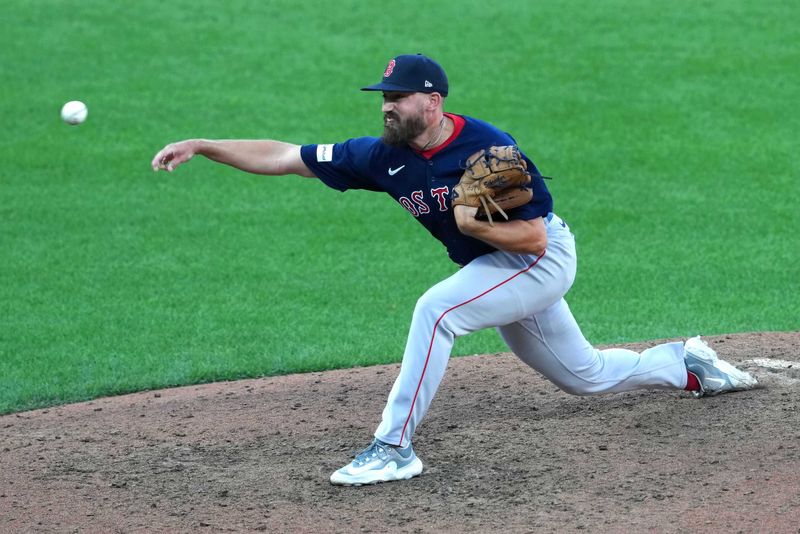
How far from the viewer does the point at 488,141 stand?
4754mm

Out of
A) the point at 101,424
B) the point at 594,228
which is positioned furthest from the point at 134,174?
the point at 101,424

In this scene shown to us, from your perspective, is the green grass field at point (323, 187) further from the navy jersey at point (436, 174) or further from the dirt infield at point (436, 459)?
the navy jersey at point (436, 174)

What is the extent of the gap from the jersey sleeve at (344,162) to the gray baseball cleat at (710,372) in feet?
5.19

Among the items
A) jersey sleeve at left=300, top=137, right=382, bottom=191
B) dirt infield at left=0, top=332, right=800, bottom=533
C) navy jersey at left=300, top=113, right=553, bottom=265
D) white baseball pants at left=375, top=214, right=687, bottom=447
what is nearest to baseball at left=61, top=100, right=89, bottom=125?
dirt infield at left=0, top=332, right=800, bottom=533

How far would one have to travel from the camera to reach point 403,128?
185 inches

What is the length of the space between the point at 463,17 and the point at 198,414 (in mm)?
10235

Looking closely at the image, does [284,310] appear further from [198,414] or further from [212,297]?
[198,414]

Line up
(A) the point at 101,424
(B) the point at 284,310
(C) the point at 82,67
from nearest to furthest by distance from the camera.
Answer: (A) the point at 101,424 < (B) the point at 284,310 < (C) the point at 82,67

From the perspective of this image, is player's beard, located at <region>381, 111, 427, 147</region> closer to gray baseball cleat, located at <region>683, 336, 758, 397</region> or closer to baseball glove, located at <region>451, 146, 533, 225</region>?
baseball glove, located at <region>451, 146, 533, 225</region>

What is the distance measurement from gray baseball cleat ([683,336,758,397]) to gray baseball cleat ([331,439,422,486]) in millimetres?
1403

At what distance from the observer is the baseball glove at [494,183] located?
14.4ft

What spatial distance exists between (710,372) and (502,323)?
1.15 metres

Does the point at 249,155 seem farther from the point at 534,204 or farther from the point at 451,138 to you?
the point at 534,204

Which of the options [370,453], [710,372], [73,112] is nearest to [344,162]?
[370,453]
